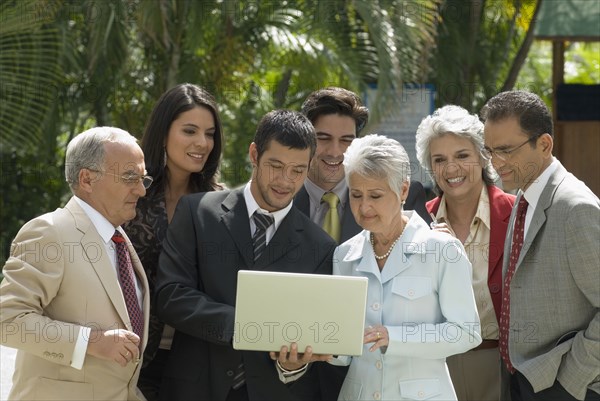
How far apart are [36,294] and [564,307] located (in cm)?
228

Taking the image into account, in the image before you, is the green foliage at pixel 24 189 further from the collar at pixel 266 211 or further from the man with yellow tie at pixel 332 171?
the collar at pixel 266 211

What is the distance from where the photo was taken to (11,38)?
11.2m

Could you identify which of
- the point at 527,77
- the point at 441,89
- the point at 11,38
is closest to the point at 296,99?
the point at 441,89

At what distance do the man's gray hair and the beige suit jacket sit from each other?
0.16 m

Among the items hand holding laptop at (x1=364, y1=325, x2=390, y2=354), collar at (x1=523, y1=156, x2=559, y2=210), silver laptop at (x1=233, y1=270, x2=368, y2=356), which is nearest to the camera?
silver laptop at (x1=233, y1=270, x2=368, y2=356)

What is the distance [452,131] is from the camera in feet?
16.1

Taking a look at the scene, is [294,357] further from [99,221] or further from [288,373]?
[99,221]

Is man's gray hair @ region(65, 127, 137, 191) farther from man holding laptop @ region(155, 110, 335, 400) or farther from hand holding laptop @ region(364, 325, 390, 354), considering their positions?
hand holding laptop @ region(364, 325, 390, 354)

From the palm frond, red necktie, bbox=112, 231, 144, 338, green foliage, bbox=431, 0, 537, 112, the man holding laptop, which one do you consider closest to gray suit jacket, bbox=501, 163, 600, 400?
the man holding laptop

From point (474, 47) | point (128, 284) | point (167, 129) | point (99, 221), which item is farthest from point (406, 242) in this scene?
point (474, 47)

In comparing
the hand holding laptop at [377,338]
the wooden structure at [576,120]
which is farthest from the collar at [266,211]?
the wooden structure at [576,120]

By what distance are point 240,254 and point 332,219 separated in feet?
2.59

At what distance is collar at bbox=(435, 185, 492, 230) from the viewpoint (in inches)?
193

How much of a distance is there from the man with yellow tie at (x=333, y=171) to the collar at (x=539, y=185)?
63cm
